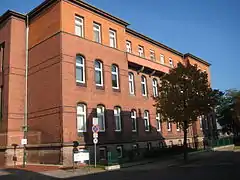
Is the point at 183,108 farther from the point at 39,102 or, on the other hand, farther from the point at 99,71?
the point at 39,102

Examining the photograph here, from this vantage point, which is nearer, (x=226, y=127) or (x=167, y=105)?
(x=167, y=105)

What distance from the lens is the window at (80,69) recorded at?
24.5 metres

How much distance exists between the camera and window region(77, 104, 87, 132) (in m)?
23.5

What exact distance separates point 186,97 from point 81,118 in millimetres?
9110

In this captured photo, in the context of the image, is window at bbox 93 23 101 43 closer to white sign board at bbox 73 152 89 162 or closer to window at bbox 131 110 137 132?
window at bbox 131 110 137 132

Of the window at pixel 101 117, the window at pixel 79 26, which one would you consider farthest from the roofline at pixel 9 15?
the window at pixel 101 117

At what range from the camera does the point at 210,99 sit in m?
25.3

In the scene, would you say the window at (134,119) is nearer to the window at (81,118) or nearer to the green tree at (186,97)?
the green tree at (186,97)

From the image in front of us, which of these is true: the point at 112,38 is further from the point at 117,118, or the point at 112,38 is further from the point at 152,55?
the point at 152,55

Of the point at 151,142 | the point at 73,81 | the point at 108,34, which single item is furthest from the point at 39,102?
the point at 151,142

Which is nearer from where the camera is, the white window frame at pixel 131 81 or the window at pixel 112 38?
the window at pixel 112 38

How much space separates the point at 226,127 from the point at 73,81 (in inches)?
1941

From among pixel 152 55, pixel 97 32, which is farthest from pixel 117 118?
pixel 152 55

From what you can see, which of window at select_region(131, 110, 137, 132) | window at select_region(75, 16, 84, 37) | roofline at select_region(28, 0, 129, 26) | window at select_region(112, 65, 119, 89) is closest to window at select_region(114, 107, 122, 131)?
window at select_region(112, 65, 119, 89)
